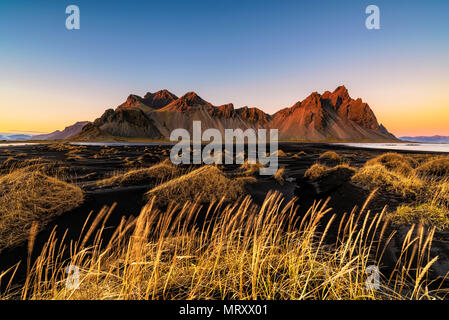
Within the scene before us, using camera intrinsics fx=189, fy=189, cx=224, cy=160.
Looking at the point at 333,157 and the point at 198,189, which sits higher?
the point at 333,157

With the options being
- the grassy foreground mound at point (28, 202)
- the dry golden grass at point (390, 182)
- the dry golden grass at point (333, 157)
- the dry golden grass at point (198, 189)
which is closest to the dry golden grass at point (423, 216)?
the dry golden grass at point (390, 182)

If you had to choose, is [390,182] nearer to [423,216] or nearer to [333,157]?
[423,216]

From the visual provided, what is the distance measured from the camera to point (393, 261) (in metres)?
4.50

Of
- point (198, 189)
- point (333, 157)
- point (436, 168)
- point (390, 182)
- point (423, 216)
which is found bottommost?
point (423, 216)

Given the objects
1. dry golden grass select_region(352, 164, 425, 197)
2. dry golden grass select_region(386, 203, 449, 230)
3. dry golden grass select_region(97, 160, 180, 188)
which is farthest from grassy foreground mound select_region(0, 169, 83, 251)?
dry golden grass select_region(352, 164, 425, 197)

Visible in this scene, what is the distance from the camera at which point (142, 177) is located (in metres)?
13.3

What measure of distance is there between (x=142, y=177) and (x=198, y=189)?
5.72m

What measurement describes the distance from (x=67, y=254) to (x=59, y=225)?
205 centimetres

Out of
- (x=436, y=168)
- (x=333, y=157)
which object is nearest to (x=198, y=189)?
(x=436, y=168)
